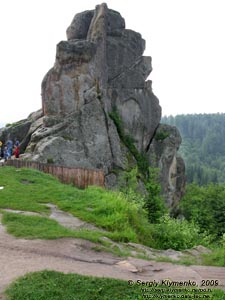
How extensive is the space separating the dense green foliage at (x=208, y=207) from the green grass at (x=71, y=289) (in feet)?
98.4

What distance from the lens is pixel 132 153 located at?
111ft

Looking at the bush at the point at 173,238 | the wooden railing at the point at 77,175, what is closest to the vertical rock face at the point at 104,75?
the wooden railing at the point at 77,175

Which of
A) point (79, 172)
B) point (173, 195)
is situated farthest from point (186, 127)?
point (79, 172)

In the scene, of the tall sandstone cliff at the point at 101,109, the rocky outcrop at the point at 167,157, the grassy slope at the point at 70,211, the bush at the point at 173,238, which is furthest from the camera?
the rocky outcrop at the point at 167,157

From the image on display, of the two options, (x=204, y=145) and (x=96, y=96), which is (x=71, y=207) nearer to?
(x=96, y=96)

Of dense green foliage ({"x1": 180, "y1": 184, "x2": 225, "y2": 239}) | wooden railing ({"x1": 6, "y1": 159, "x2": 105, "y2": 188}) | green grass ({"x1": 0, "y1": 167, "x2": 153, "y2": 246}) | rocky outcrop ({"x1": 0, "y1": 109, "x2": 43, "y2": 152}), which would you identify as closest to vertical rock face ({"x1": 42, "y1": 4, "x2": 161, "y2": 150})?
rocky outcrop ({"x1": 0, "y1": 109, "x2": 43, "y2": 152})

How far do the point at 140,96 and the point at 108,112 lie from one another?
4450 millimetres

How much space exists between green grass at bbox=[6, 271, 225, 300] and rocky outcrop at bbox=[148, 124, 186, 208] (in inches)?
1120

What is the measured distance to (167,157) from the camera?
118ft

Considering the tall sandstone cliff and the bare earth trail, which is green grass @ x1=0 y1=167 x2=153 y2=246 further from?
the tall sandstone cliff

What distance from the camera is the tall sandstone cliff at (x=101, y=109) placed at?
29.4m

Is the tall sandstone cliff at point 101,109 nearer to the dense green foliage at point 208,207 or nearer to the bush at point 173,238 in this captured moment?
the dense green foliage at point 208,207

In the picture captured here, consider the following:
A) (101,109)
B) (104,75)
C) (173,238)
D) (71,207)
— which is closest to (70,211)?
(71,207)

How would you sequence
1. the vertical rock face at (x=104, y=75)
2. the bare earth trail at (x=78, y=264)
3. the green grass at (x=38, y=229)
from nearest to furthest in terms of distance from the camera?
the bare earth trail at (x=78, y=264)
the green grass at (x=38, y=229)
the vertical rock face at (x=104, y=75)
